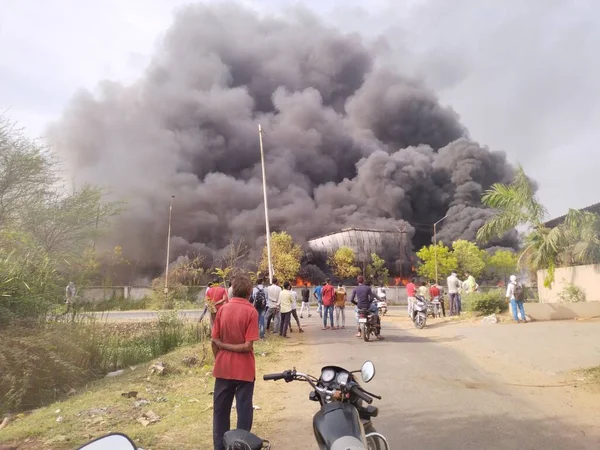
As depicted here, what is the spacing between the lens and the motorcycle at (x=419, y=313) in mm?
14094

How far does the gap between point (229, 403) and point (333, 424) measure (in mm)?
1804

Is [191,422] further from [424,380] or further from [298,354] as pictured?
[298,354]

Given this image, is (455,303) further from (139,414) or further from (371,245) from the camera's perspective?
(371,245)

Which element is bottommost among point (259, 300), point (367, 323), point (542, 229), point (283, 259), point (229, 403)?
point (229, 403)

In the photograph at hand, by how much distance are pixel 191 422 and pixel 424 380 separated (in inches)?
135

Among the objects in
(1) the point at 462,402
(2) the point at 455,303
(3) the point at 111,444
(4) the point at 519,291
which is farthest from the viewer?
(2) the point at 455,303

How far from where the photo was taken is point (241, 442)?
1.95 meters

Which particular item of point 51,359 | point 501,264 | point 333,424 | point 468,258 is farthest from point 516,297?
point 501,264

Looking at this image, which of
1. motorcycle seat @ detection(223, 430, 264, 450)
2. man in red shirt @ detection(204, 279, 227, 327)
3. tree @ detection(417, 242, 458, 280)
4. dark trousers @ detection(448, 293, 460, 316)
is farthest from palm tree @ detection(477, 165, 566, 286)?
tree @ detection(417, 242, 458, 280)

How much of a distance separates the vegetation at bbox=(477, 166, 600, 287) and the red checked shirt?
46.6 feet

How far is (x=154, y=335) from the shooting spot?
1134cm

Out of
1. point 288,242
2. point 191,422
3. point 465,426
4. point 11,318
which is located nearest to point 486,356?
point 465,426

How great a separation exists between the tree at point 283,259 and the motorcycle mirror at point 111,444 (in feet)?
→ 155

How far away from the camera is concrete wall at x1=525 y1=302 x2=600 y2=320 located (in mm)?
14036
